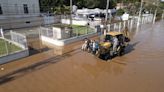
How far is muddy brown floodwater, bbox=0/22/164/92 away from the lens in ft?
26.6

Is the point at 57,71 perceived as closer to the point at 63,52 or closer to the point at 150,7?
the point at 63,52

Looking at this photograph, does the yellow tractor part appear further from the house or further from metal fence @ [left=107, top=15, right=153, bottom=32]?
the house

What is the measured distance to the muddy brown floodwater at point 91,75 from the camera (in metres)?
8.10

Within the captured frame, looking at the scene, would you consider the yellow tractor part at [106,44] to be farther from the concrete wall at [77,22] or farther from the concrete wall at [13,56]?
the concrete wall at [77,22]

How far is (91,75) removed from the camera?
952cm

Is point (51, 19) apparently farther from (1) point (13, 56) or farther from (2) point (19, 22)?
(1) point (13, 56)

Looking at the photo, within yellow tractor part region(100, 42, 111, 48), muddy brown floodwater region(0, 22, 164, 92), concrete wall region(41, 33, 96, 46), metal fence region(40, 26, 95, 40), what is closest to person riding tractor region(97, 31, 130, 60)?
yellow tractor part region(100, 42, 111, 48)

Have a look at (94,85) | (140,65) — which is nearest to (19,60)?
(94,85)

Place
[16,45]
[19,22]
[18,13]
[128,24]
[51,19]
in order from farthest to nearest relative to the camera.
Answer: [51,19] → [18,13] → [128,24] → [19,22] → [16,45]

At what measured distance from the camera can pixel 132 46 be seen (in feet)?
51.2

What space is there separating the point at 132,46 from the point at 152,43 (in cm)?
274

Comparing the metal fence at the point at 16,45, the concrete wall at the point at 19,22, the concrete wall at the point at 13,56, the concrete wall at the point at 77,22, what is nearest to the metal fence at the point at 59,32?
the metal fence at the point at 16,45

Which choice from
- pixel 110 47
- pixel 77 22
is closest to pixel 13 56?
pixel 110 47

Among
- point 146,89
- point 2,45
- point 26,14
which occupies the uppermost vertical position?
point 26,14
